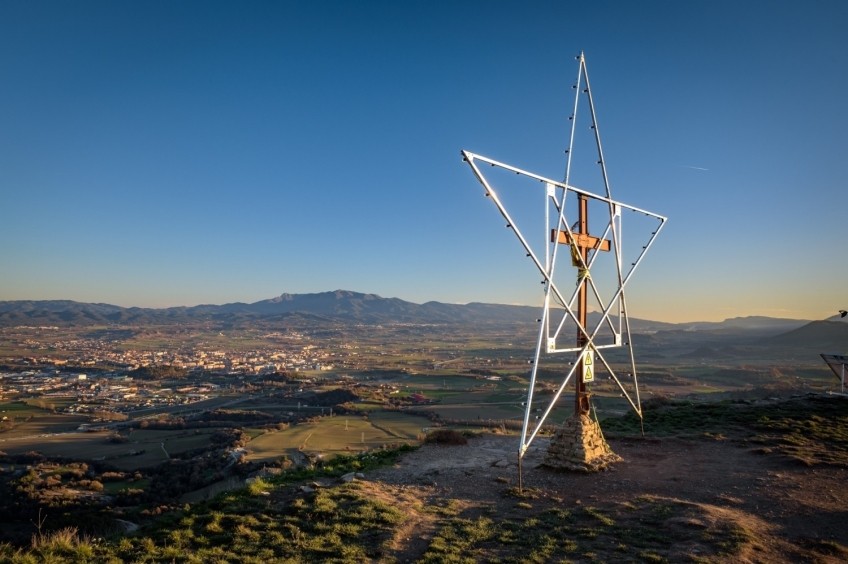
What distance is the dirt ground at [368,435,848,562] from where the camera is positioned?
8.02 meters

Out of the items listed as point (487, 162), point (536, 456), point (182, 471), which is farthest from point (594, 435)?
point (182, 471)

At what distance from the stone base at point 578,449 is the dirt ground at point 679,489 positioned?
0.29m

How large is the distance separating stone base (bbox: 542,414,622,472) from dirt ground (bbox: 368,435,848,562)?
0.94 ft

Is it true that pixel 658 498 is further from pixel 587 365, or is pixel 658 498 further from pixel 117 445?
pixel 117 445

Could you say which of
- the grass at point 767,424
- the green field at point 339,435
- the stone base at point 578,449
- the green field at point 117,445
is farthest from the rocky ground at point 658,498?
the green field at point 117,445

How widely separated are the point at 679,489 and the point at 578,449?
2.54 m

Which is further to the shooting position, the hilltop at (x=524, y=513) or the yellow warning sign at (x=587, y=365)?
the yellow warning sign at (x=587, y=365)

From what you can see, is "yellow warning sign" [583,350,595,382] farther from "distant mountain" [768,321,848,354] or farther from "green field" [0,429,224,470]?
"distant mountain" [768,321,848,354]

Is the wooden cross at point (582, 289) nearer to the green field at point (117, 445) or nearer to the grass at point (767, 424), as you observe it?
the grass at point (767, 424)

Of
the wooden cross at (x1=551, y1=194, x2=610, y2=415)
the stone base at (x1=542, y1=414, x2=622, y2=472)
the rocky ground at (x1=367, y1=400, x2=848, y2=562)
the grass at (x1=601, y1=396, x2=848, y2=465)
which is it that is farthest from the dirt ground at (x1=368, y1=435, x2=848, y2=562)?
the wooden cross at (x1=551, y1=194, x2=610, y2=415)

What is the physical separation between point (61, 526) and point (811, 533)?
17.3 m

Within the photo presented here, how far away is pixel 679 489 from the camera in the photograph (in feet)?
37.2

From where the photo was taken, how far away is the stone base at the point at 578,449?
12820 millimetres

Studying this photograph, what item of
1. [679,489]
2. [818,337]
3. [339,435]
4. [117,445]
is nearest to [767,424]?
[679,489]
